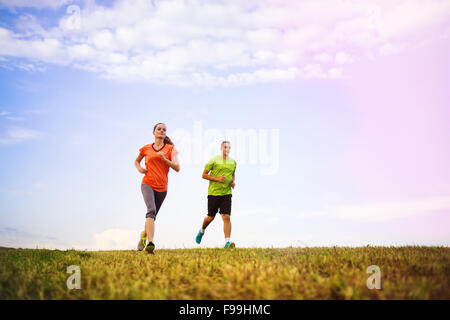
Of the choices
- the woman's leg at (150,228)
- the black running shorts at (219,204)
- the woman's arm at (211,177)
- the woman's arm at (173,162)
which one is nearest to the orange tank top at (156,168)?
the woman's arm at (173,162)

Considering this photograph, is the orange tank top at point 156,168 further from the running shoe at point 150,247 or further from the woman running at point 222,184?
the woman running at point 222,184

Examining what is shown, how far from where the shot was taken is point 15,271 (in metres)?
5.16

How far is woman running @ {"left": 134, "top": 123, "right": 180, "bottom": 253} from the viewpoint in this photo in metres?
8.06

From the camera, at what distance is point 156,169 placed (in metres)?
8.39

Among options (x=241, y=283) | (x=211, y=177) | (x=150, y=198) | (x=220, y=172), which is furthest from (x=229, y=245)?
(x=241, y=283)

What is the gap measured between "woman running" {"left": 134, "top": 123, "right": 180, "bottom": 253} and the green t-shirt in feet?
7.12

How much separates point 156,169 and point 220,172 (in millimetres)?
2642

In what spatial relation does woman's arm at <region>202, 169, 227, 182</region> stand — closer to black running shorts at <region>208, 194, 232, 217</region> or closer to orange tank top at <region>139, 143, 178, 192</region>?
black running shorts at <region>208, 194, 232, 217</region>

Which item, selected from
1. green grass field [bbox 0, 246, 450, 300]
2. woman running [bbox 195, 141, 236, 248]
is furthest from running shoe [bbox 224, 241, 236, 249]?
green grass field [bbox 0, 246, 450, 300]

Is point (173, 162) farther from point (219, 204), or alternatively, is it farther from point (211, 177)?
point (219, 204)
